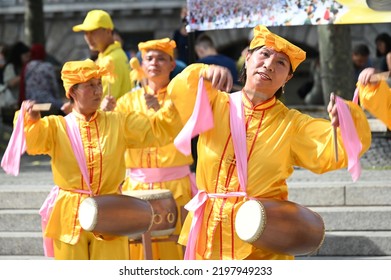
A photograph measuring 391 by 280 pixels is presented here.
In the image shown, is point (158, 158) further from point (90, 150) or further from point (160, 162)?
point (90, 150)

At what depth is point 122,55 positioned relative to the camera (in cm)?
1061

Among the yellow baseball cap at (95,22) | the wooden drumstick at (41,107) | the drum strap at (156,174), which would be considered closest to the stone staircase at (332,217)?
the drum strap at (156,174)

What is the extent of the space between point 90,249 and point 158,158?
1.63 metres

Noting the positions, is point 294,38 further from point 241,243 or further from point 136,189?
point 241,243

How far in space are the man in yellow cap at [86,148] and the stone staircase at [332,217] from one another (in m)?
2.05

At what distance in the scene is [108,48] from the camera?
34.9 ft

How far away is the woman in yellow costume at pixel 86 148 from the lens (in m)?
8.06

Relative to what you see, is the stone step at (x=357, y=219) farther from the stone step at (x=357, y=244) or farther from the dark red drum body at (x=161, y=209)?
the dark red drum body at (x=161, y=209)

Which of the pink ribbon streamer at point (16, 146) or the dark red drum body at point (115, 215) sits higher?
the pink ribbon streamer at point (16, 146)

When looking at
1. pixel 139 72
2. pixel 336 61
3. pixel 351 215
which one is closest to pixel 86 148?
pixel 139 72

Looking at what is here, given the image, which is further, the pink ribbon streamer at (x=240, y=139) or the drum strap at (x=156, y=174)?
the drum strap at (x=156, y=174)

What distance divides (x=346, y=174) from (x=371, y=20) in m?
2.21

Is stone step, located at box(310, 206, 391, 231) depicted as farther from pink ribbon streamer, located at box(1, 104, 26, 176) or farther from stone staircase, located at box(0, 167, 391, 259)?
pink ribbon streamer, located at box(1, 104, 26, 176)

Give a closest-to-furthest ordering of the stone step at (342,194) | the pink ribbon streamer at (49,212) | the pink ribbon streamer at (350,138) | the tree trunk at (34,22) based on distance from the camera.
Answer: the pink ribbon streamer at (350,138)
the pink ribbon streamer at (49,212)
the stone step at (342,194)
the tree trunk at (34,22)
